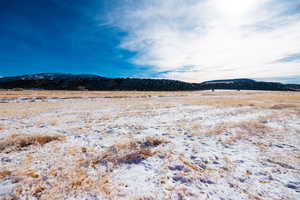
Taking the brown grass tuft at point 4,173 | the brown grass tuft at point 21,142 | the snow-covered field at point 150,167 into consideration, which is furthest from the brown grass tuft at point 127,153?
the brown grass tuft at point 21,142

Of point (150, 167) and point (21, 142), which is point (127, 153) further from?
point (21, 142)

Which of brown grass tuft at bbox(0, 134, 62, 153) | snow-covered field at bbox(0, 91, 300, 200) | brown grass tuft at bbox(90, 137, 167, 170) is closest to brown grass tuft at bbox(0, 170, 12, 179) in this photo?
snow-covered field at bbox(0, 91, 300, 200)

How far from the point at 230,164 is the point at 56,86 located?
13672 cm

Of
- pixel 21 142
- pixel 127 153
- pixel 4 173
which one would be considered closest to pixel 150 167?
pixel 127 153

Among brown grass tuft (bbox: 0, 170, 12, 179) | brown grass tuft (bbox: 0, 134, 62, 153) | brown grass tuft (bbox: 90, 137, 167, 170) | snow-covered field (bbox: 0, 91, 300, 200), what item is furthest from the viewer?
brown grass tuft (bbox: 0, 134, 62, 153)

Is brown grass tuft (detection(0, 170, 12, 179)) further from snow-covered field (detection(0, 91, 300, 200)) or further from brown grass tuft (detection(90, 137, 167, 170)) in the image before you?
brown grass tuft (detection(90, 137, 167, 170))

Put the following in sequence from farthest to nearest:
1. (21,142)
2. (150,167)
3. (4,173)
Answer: (21,142) < (150,167) < (4,173)

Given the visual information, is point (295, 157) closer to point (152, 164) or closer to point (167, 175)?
point (167, 175)

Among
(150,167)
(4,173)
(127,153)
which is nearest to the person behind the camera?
(4,173)

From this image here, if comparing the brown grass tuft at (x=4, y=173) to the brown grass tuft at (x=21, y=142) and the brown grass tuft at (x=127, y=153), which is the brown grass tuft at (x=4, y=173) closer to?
the brown grass tuft at (x=21, y=142)

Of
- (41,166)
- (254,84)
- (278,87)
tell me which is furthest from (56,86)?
(278,87)

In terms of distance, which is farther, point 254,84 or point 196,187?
point 254,84

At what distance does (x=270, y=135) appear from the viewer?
6738mm

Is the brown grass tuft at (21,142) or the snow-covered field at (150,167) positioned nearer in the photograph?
the snow-covered field at (150,167)
